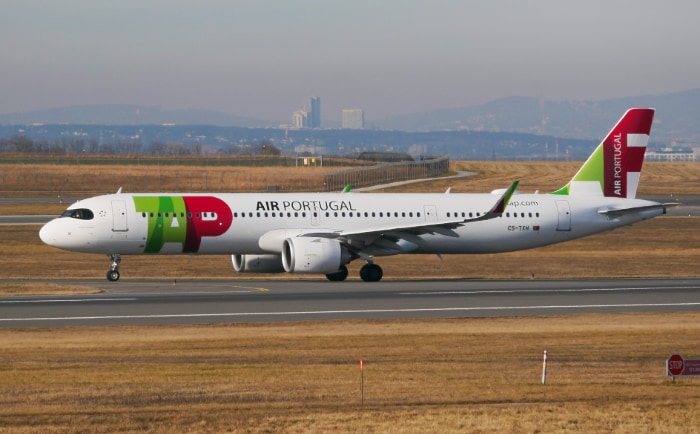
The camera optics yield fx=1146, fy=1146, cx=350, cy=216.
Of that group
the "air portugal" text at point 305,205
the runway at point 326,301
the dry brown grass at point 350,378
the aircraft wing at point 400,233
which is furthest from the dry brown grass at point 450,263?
the dry brown grass at point 350,378

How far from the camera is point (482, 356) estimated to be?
28.7m

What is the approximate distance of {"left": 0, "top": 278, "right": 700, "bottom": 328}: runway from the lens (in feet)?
118

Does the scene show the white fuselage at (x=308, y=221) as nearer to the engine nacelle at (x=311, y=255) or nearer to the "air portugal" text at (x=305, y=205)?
the "air portugal" text at (x=305, y=205)

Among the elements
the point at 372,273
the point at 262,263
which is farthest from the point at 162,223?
the point at 372,273

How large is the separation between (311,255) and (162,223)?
6346 millimetres

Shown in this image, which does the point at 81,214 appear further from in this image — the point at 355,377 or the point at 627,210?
the point at 355,377

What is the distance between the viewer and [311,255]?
4631 centimetres

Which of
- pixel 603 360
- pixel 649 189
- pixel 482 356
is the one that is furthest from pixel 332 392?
pixel 649 189

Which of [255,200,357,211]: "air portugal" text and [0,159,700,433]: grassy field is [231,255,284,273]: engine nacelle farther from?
[0,159,700,433]: grassy field

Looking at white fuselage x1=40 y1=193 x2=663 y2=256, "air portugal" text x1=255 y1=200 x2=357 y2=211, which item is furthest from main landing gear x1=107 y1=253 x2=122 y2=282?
"air portugal" text x1=255 y1=200 x2=357 y2=211

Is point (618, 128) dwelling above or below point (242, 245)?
above

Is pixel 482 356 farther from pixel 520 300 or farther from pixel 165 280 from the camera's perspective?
pixel 165 280

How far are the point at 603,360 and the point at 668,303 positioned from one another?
1327 centimetres

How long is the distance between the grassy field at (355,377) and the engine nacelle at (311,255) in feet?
30.6
